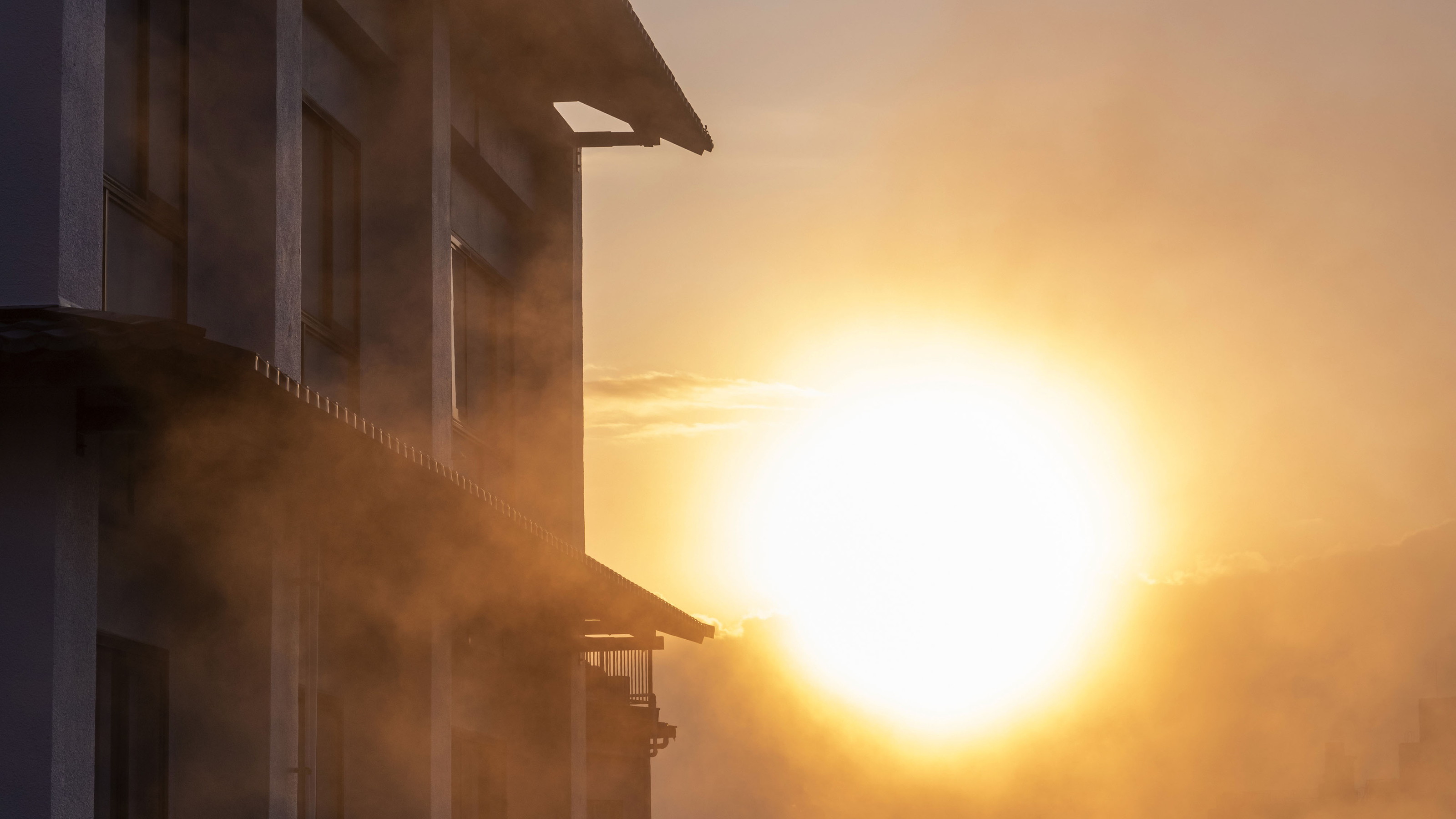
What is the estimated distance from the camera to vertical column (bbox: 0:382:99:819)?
5.21m

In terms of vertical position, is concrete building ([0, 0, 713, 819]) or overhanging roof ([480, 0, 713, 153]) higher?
overhanging roof ([480, 0, 713, 153])

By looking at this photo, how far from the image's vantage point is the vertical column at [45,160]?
5.40 m

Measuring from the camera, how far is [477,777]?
40.9ft

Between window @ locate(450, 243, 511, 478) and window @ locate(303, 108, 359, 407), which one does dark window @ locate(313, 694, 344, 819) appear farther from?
window @ locate(450, 243, 511, 478)

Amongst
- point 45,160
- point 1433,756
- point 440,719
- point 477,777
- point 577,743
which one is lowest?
point 1433,756

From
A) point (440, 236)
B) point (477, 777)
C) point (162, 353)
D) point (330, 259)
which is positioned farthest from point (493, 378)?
point (162, 353)

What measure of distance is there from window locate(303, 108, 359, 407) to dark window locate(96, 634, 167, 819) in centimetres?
238

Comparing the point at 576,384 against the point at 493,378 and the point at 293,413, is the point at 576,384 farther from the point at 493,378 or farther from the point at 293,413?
the point at 293,413

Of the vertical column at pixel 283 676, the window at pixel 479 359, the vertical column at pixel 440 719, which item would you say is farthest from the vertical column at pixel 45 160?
the window at pixel 479 359

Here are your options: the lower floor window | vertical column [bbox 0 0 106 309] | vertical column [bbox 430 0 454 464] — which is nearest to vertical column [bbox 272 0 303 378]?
the lower floor window

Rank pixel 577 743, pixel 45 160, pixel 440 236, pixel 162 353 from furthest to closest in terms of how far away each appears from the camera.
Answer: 1. pixel 577 743
2. pixel 440 236
3. pixel 45 160
4. pixel 162 353

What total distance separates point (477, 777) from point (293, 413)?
7.71m

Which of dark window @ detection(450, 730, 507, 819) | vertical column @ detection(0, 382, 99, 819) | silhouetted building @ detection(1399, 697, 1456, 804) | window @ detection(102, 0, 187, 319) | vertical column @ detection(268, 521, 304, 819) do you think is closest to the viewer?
vertical column @ detection(0, 382, 99, 819)

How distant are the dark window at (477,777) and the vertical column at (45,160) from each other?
6689 mm
